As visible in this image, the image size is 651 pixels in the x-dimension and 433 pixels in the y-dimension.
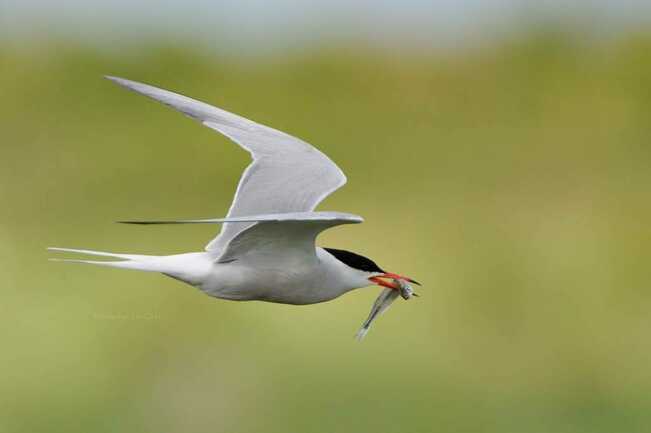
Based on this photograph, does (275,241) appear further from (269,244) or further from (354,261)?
(354,261)

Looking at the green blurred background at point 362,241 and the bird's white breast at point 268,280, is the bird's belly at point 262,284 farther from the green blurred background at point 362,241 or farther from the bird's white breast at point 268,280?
the green blurred background at point 362,241

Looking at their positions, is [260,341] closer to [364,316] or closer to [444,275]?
[364,316]

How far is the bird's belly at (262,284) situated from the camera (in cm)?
588

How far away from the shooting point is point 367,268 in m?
6.20

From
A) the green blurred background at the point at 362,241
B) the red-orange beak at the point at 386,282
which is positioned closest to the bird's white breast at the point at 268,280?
the red-orange beak at the point at 386,282

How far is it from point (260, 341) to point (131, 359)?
2.54ft

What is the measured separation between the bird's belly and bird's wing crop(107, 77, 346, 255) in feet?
0.57

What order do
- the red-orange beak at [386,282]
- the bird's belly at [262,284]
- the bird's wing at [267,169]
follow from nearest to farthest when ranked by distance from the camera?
the bird's belly at [262,284], the bird's wing at [267,169], the red-orange beak at [386,282]

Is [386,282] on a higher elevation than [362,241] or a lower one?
higher

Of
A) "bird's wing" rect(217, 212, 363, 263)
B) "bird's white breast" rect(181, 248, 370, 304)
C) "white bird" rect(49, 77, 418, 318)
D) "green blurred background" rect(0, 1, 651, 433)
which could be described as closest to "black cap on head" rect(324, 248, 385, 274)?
"white bird" rect(49, 77, 418, 318)

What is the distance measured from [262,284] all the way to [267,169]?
1.61 feet

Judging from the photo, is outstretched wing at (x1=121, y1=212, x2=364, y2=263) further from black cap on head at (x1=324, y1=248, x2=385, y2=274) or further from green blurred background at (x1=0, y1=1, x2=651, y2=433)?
green blurred background at (x1=0, y1=1, x2=651, y2=433)

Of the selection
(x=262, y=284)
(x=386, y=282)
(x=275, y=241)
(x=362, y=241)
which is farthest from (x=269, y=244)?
(x=362, y=241)

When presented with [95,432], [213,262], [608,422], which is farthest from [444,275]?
[213,262]
